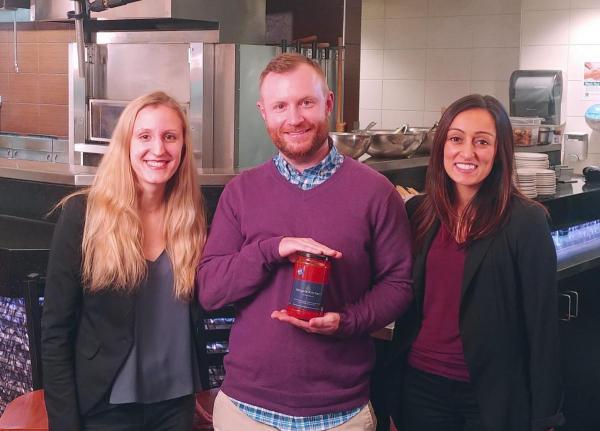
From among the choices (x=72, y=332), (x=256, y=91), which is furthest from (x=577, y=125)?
(x=72, y=332)

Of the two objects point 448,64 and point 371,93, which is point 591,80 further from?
point 371,93

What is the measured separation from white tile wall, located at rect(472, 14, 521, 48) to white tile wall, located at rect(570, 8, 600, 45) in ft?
1.67

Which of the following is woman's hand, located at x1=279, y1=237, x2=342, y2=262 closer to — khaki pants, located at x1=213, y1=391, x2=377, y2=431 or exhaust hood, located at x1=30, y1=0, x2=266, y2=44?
khaki pants, located at x1=213, y1=391, x2=377, y2=431

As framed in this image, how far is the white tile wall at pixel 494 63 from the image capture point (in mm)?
7207

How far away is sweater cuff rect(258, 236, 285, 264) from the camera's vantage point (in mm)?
1894

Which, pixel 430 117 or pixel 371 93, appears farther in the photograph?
pixel 371 93

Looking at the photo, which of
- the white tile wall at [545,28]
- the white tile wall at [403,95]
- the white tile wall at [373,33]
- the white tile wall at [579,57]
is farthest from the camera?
the white tile wall at [373,33]

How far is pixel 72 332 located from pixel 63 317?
57 millimetres

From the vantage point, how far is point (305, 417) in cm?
195

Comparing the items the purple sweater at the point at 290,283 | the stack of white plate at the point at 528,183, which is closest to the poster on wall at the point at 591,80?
the stack of white plate at the point at 528,183

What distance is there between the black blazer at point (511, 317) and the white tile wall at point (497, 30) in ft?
17.6

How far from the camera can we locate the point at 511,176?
85.8 inches

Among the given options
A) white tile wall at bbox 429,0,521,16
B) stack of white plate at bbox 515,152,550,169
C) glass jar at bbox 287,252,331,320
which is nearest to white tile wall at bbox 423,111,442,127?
white tile wall at bbox 429,0,521,16

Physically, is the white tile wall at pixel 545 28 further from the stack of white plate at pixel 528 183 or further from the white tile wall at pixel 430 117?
the stack of white plate at pixel 528 183
